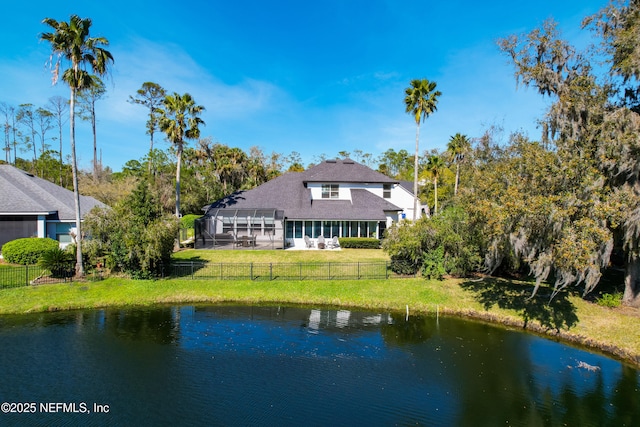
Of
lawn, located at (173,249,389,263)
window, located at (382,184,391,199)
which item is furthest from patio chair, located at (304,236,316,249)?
window, located at (382,184,391,199)

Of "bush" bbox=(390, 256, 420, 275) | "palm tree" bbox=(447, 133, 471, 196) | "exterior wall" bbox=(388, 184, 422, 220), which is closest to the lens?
"bush" bbox=(390, 256, 420, 275)

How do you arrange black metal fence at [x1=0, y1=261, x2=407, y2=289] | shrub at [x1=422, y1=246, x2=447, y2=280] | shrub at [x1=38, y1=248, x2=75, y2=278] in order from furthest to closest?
shrub at [x1=422, y1=246, x2=447, y2=280] → black metal fence at [x1=0, y1=261, x2=407, y2=289] → shrub at [x1=38, y1=248, x2=75, y2=278]

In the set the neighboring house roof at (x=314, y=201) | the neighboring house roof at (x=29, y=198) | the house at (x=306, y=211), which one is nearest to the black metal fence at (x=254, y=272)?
the neighboring house roof at (x=29, y=198)

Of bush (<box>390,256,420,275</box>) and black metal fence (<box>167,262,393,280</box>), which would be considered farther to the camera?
bush (<box>390,256,420,275</box>)

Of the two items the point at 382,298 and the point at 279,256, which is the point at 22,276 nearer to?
the point at 279,256

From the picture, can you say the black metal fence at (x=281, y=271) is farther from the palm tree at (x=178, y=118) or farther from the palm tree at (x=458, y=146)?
the palm tree at (x=458, y=146)

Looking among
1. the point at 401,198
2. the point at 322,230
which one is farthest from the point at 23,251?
the point at 401,198

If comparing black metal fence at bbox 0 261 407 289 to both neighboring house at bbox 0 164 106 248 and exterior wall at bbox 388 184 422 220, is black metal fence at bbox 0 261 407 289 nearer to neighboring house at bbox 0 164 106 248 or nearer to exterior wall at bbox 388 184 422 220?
neighboring house at bbox 0 164 106 248
